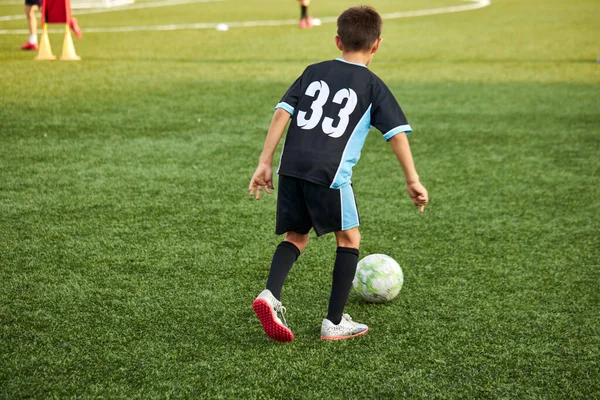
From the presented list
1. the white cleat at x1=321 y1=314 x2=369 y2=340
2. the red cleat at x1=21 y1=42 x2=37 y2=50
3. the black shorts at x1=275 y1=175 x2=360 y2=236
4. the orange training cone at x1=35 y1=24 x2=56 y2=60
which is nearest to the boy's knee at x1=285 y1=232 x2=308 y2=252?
the black shorts at x1=275 y1=175 x2=360 y2=236

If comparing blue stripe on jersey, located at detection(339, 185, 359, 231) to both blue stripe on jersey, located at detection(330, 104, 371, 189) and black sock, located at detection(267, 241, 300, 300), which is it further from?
black sock, located at detection(267, 241, 300, 300)

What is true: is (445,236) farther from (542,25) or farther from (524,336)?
(542,25)

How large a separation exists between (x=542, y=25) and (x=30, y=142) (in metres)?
16.0

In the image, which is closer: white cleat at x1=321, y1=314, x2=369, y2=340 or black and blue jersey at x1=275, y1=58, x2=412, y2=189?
black and blue jersey at x1=275, y1=58, x2=412, y2=189

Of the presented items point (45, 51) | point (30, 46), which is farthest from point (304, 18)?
point (45, 51)

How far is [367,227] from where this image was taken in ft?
15.3

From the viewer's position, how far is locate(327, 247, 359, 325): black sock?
10.3ft

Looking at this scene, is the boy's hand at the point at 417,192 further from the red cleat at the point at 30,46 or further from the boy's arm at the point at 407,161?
the red cleat at the point at 30,46

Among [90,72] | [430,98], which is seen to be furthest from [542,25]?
[90,72]

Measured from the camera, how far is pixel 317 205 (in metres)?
3.04

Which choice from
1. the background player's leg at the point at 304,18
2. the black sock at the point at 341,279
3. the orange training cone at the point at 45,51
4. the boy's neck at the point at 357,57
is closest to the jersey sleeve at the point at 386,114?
the boy's neck at the point at 357,57

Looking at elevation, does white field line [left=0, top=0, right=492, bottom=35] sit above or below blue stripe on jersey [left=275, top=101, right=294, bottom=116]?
A: below

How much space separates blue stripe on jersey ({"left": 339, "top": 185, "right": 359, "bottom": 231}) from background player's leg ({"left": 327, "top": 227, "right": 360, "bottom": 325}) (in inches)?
3.0

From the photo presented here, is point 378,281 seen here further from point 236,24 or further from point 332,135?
point 236,24
